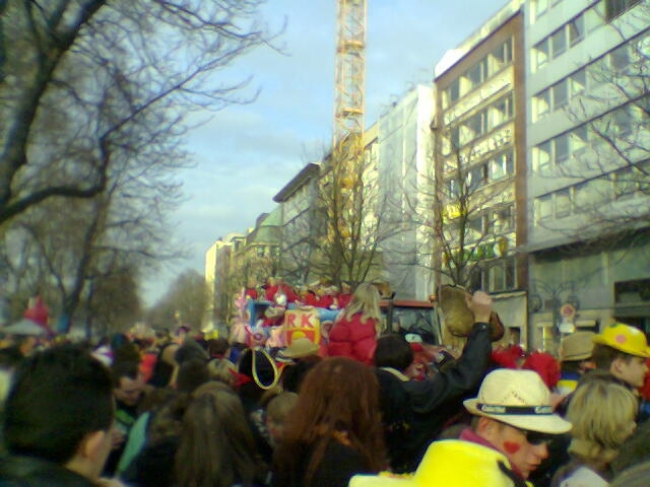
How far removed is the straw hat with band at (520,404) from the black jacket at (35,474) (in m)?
1.67

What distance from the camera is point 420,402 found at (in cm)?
409

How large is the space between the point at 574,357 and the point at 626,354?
87 cm

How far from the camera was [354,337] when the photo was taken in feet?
21.7

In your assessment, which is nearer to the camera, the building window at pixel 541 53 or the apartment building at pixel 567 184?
the apartment building at pixel 567 184

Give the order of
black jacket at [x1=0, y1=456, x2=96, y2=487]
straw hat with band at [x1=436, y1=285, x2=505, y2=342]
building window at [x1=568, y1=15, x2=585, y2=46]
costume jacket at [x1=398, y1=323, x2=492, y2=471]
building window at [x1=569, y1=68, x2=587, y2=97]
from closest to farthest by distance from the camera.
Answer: black jacket at [x1=0, y1=456, x2=96, y2=487] → costume jacket at [x1=398, y1=323, x2=492, y2=471] → straw hat with band at [x1=436, y1=285, x2=505, y2=342] → building window at [x1=569, y1=68, x2=587, y2=97] → building window at [x1=568, y1=15, x2=585, y2=46]

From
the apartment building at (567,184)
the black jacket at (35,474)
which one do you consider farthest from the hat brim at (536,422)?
the apartment building at (567,184)

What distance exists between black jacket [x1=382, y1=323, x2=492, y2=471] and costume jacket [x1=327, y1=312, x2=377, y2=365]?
2384 millimetres

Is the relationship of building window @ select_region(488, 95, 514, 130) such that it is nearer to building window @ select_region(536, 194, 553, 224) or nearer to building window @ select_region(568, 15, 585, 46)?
building window @ select_region(536, 194, 553, 224)

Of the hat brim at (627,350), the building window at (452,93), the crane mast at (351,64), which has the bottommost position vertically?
the hat brim at (627,350)

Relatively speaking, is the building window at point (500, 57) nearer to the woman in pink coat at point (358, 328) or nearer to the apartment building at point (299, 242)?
the apartment building at point (299, 242)

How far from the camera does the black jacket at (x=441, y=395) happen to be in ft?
13.2

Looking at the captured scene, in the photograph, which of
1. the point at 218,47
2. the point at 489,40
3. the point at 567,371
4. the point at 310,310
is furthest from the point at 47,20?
the point at 489,40

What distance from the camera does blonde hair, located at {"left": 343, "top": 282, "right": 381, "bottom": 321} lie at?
6.69m

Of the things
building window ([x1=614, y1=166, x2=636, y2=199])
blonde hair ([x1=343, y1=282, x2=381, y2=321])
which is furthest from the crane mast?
blonde hair ([x1=343, y1=282, x2=381, y2=321])
